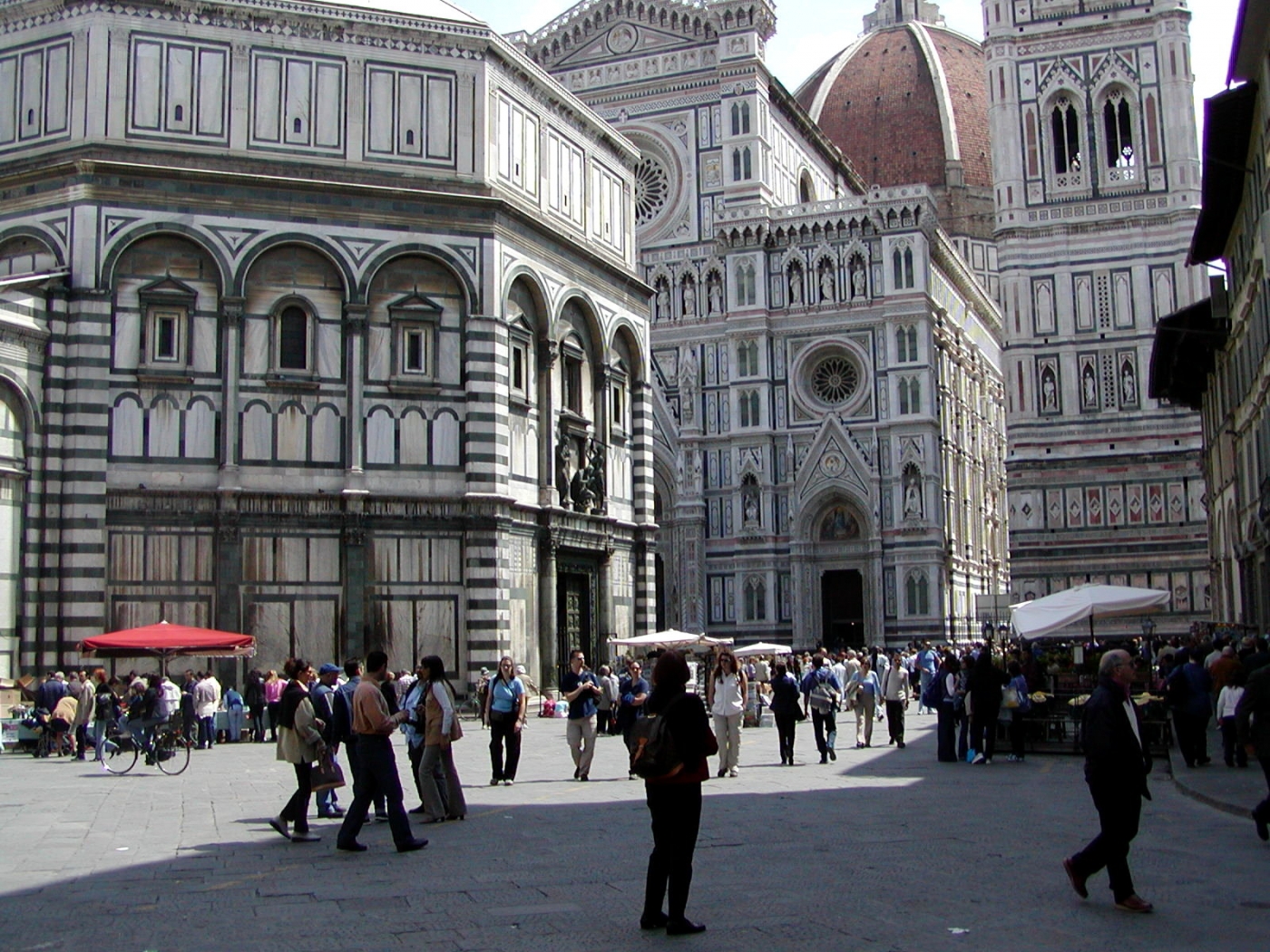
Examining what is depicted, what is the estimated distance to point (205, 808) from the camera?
47.4ft

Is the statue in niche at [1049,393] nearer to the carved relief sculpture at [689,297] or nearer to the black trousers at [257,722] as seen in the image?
the carved relief sculpture at [689,297]

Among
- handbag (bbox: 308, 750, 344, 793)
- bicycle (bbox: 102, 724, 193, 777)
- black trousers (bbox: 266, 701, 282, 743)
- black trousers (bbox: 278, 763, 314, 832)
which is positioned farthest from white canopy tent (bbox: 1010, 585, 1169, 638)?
black trousers (bbox: 278, 763, 314, 832)

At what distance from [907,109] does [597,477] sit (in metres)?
81.3

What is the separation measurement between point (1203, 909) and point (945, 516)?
49190mm

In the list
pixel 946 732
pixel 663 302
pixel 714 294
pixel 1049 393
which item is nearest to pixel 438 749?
pixel 946 732

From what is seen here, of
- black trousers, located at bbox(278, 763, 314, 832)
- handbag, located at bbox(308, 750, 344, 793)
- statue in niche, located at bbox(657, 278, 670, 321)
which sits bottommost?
black trousers, located at bbox(278, 763, 314, 832)

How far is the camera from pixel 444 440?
2789 centimetres

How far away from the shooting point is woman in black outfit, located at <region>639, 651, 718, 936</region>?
785 cm

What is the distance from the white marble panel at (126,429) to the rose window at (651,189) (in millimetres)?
38018

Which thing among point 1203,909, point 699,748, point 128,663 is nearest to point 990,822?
point 1203,909

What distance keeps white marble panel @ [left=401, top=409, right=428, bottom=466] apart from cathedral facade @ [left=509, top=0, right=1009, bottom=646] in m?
30.9

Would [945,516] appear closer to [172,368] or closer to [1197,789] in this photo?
[172,368]

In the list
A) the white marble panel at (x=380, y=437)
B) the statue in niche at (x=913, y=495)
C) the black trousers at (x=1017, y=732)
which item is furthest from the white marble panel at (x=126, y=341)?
the statue in niche at (x=913, y=495)

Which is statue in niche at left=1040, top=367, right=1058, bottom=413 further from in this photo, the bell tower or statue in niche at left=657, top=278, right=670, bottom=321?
statue in niche at left=657, top=278, right=670, bottom=321
